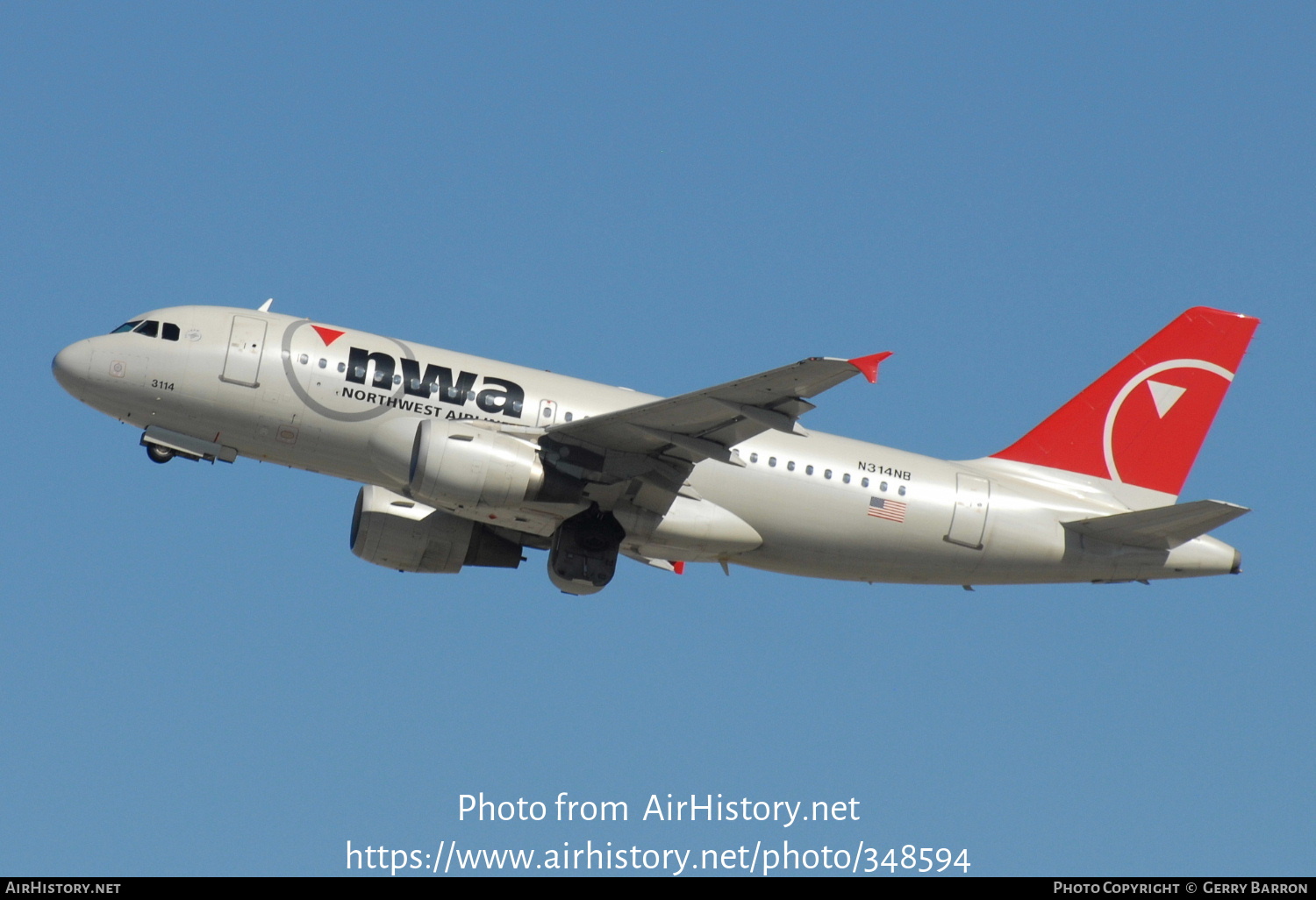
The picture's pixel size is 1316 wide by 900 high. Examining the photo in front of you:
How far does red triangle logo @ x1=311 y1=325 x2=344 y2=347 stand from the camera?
3141 cm

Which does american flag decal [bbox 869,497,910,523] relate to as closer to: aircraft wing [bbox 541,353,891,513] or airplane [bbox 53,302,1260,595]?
airplane [bbox 53,302,1260,595]

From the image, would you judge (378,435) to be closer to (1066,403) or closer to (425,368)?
(425,368)

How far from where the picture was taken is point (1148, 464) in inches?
1416

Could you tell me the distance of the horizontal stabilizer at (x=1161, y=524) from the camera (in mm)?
30547

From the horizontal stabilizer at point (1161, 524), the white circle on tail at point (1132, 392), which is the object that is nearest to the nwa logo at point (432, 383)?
the horizontal stabilizer at point (1161, 524)

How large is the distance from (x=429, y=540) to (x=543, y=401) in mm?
5118

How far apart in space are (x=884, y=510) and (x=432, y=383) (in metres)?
10.2

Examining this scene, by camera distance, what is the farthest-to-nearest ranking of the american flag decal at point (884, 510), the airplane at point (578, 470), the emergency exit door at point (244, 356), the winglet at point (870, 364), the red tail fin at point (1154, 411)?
the red tail fin at point (1154, 411), the american flag decal at point (884, 510), the emergency exit door at point (244, 356), the airplane at point (578, 470), the winglet at point (870, 364)

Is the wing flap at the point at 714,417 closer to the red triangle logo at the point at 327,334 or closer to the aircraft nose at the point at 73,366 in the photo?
the red triangle logo at the point at 327,334

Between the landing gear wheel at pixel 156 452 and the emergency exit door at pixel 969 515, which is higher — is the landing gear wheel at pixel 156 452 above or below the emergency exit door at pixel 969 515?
below

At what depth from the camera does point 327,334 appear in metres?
31.6

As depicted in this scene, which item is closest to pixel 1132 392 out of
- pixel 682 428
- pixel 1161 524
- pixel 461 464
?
pixel 1161 524

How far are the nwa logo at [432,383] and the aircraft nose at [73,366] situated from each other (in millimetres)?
5605

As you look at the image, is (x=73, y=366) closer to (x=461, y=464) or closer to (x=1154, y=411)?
(x=461, y=464)
